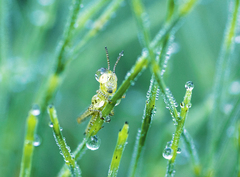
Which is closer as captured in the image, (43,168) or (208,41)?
(43,168)

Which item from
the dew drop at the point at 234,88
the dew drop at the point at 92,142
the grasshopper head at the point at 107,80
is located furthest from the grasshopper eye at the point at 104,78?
the dew drop at the point at 234,88

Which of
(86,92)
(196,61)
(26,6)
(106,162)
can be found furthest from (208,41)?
(26,6)

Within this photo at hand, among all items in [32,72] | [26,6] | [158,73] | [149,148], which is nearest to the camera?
[158,73]

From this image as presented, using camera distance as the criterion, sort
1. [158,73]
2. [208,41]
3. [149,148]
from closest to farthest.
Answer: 1. [158,73]
2. [149,148]
3. [208,41]

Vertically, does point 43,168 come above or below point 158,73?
above

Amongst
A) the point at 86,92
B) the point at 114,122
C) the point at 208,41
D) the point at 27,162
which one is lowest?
the point at 27,162

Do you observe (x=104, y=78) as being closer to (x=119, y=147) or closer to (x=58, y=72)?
(x=58, y=72)

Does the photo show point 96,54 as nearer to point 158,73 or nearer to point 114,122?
point 114,122

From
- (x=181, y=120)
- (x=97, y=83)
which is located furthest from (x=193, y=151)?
(x=97, y=83)
